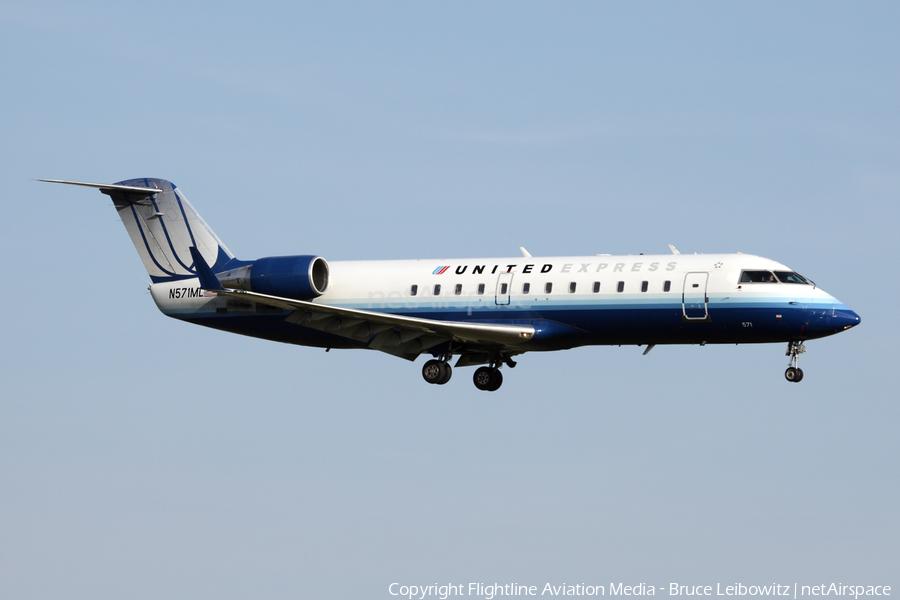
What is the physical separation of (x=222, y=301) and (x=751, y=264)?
16146 mm

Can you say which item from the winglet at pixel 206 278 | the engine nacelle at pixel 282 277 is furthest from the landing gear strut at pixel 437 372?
the winglet at pixel 206 278

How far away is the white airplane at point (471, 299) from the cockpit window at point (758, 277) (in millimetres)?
27

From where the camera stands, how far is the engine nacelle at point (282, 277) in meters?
38.6

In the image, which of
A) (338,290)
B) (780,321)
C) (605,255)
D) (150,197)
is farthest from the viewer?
(150,197)

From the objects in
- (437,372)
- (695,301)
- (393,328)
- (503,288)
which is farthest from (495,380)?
(695,301)

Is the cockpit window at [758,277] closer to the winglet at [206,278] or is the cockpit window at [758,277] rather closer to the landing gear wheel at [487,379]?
the landing gear wheel at [487,379]

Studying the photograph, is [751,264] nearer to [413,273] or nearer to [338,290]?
[413,273]

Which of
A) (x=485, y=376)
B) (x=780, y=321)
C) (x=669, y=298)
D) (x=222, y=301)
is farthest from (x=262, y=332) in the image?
(x=780, y=321)

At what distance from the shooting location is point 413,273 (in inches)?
1512

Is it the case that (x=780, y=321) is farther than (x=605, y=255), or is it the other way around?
(x=605, y=255)

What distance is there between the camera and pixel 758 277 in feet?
113

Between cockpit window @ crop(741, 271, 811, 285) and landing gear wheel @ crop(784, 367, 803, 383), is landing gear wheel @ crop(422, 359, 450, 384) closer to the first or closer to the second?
cockpit window @ crop(741, 271, 811, 285)

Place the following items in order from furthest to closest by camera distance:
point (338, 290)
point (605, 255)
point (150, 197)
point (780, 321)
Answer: point (150, 197) → point (338, 290) → point (605, 255) → point (780, 321)

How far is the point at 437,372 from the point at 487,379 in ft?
6.50
